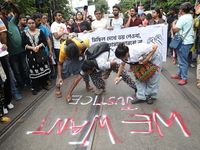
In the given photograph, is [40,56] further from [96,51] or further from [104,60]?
[104,60]

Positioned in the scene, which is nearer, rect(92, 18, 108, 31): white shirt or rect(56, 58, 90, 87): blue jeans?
rect(56, 58, 90, 87): blue jeans

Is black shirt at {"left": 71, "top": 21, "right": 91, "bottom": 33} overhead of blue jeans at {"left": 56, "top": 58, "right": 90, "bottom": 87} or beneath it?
overhead

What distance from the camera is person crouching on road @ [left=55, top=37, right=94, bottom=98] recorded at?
8.84 ft

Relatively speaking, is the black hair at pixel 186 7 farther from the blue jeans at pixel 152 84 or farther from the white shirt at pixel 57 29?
the white shirt at pixel 57 29

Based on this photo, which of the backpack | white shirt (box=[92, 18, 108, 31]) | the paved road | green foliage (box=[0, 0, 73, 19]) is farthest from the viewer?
green foliage (box=[0, 0, 73, 19])

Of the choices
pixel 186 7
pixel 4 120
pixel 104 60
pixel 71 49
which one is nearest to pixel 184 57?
pixel 186 7

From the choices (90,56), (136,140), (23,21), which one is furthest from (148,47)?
(23,21)

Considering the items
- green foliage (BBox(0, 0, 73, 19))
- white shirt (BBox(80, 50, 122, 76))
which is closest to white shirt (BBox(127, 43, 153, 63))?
white shirt (BBox(80, 50, 122, 76))

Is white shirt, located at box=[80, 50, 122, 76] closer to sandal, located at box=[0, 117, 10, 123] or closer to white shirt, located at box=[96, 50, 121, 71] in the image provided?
white shirt, located at box=[96, 50, 121, 71]

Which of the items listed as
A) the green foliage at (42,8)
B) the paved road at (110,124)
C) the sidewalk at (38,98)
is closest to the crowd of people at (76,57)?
the sidewalk at (38,98)

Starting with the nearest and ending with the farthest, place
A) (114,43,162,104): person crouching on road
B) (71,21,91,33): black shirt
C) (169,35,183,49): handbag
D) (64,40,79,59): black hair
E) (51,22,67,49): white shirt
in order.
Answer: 1. (114,43,162,104): person crouching on road
2. (64,40,79,59): black hair
3. (169,35,183,49): handbag
4. (51,22,67,49): white shirt
5. (71,21,91,33): black shirt

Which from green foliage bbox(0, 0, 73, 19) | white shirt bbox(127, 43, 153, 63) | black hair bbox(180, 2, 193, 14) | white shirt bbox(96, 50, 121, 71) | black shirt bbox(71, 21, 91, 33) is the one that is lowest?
white shirt bbox(96, 50, 121, 71)

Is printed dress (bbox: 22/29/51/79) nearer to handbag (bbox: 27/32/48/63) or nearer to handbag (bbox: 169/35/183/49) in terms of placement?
handbag (bbox: 27/32/48/63)

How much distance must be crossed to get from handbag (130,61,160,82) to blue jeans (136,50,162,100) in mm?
101
